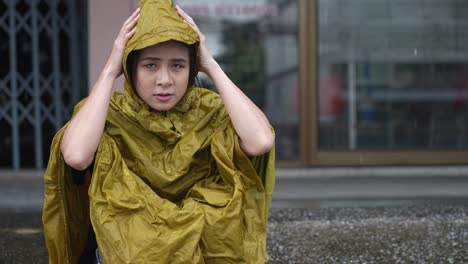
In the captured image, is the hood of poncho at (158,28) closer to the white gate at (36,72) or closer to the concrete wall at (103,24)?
the concrete wall at (103,24)

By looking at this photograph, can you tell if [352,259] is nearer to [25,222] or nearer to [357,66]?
[25,222]

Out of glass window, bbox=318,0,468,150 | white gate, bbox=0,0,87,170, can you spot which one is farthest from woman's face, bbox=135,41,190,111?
white gate, bbox=0,0,87,170

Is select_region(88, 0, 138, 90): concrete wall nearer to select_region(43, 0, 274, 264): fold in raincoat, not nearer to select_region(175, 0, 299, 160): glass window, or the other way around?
select_region(175, 0, 299, 160): glass window

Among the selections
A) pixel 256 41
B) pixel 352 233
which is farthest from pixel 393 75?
pixel 352 233

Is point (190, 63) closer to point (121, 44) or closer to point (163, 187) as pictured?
point (121, 44)

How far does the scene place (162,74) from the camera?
2213 mm

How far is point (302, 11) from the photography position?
22.5 ft

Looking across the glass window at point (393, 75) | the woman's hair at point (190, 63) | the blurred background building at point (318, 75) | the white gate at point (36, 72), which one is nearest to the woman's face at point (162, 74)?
the woman's hair at point (190, 63)

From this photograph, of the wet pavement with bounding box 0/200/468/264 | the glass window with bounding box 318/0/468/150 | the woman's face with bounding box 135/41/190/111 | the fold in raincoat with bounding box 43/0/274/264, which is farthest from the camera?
the glass window with bounding box 318/0/468/150

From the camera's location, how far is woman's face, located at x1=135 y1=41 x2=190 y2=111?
7.23ft

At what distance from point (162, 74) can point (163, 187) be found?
1.25 ft

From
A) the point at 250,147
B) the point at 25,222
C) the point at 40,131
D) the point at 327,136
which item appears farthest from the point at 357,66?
the point at 250,147

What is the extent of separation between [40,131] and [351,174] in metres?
3.34

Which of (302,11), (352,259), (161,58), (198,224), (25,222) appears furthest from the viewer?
(302,11)
